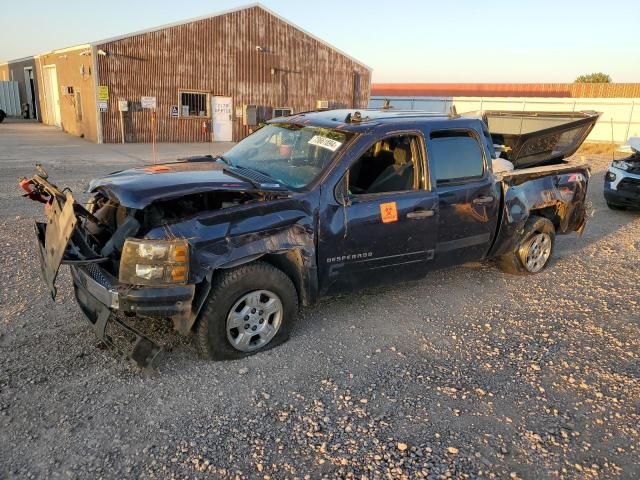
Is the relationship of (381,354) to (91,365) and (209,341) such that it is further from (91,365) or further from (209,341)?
(91,365)

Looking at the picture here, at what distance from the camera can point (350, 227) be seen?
13.5ft

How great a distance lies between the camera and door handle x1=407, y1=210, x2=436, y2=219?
14.6 ft

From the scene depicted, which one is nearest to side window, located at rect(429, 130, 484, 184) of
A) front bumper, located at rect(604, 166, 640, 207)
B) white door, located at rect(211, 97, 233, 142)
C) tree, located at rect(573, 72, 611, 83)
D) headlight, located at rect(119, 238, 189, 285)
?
headlight, located at rect(119, 238, 189, 285)

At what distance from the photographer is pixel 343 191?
4.09 m

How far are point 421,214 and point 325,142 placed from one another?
3.59ft

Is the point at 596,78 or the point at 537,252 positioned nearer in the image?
the point at 537,252

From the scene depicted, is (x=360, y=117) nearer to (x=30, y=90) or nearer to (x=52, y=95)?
(x=52, y=95)

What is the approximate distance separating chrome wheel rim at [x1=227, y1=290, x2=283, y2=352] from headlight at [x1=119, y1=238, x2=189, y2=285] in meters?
0.57

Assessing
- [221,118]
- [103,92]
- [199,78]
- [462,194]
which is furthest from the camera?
[221,118]

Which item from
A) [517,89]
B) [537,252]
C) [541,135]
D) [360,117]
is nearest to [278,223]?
[360,117]

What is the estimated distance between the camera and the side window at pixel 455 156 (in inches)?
185

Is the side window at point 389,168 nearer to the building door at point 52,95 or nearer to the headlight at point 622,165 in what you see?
the headlight at point 622,165

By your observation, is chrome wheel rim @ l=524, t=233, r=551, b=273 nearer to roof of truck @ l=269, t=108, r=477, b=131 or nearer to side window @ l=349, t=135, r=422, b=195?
roof of truck @ l=269, t=108, r=477, b=131

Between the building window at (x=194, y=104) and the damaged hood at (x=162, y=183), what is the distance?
19.1 m
